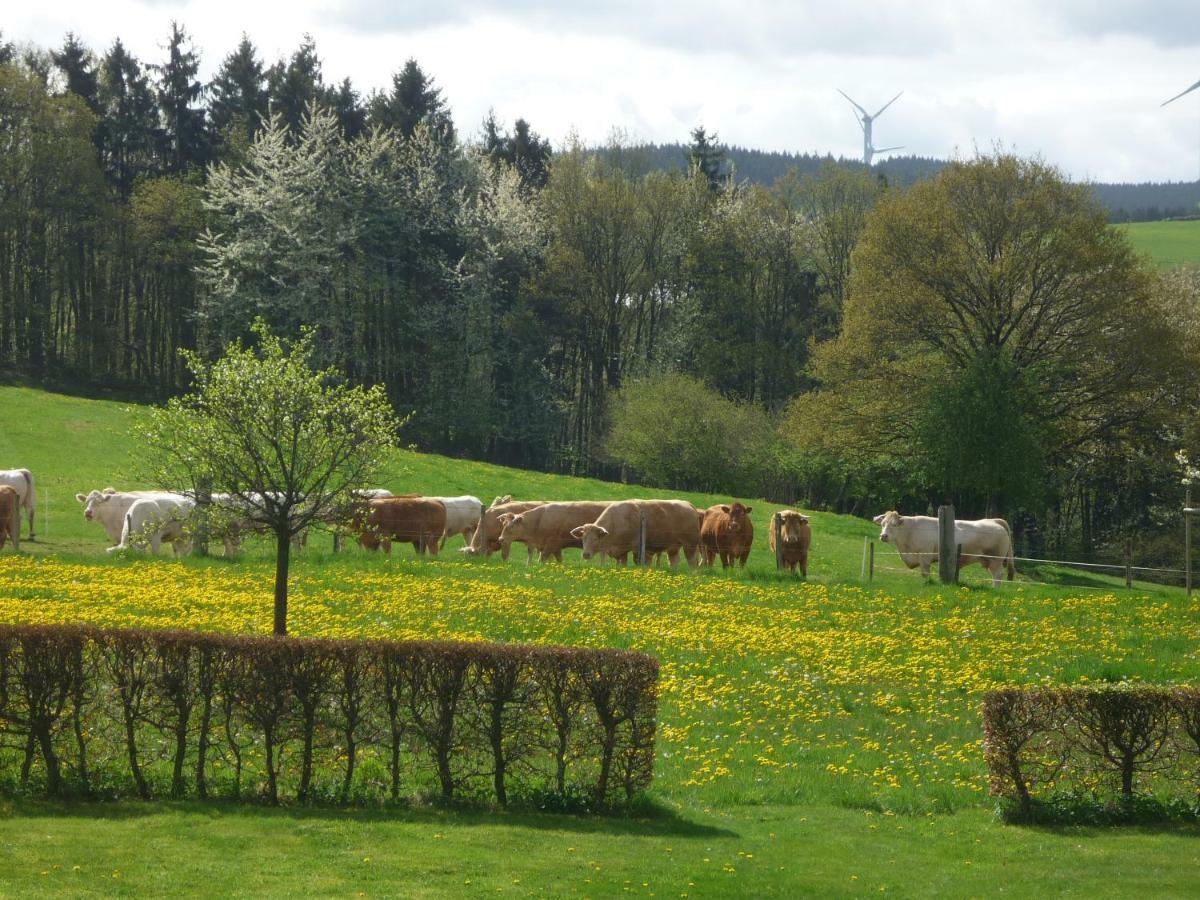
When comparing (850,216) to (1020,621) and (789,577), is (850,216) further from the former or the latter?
(1020,621)

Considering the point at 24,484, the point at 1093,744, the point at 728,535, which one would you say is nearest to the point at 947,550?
the point at 728,535

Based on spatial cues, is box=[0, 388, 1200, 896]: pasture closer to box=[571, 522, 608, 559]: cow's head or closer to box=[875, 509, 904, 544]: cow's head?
box=[875, 509, 904, 544]: cow's head

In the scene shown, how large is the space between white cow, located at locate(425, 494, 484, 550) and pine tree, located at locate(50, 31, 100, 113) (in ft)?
167

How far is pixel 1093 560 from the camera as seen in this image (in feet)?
171

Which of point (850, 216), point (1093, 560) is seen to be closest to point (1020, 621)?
point (1093, 560)

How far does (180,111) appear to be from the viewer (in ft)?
257

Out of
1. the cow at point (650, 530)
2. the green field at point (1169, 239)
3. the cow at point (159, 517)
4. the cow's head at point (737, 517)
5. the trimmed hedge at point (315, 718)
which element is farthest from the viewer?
the green field at point (1169, 239)

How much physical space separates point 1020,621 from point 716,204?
5494 centimetres

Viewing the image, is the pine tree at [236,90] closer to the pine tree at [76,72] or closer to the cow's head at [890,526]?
the pine tree at [76,72]

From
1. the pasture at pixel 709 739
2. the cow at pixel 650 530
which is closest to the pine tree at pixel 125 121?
the pasture at pixel 709 739

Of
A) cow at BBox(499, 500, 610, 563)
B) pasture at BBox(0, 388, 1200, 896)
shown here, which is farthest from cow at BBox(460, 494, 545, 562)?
pasture at BBox(0, 388, 1200, 896)

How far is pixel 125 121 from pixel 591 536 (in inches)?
2176

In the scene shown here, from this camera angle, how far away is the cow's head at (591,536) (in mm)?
34219

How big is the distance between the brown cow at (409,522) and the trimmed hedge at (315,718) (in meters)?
22.4
